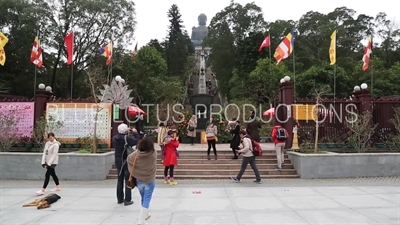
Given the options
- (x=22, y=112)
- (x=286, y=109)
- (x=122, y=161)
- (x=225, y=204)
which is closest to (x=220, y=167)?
(x=286, y=109)

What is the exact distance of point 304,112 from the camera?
547 inches

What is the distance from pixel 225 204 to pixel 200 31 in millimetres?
126578

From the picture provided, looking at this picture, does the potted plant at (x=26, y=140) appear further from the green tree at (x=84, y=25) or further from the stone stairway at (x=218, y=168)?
the green tree at (x=84, y=25)

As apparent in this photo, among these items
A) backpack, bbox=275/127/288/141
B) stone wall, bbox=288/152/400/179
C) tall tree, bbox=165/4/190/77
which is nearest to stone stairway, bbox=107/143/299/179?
stone wall, bbox=288/152/400/179

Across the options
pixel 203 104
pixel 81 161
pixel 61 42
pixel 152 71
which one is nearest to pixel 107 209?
pixel 81 161

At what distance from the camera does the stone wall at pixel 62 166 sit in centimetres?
1080

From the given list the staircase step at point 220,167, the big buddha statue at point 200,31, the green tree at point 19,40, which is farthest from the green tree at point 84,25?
the big buddha statue at point 200,31

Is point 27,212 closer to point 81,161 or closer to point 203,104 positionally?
point 81,161

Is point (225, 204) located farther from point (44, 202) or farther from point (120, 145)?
point (44, 202)

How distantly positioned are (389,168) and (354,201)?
450 centimetres

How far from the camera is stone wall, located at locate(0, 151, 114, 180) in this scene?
10.8 metres

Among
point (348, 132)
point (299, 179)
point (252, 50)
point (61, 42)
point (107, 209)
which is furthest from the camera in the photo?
point (252, 50)

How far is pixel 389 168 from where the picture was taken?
1106 centimetres

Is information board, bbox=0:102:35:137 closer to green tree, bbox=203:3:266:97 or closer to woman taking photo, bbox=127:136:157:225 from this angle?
woman taking photo, bbox=127:136:157:225
